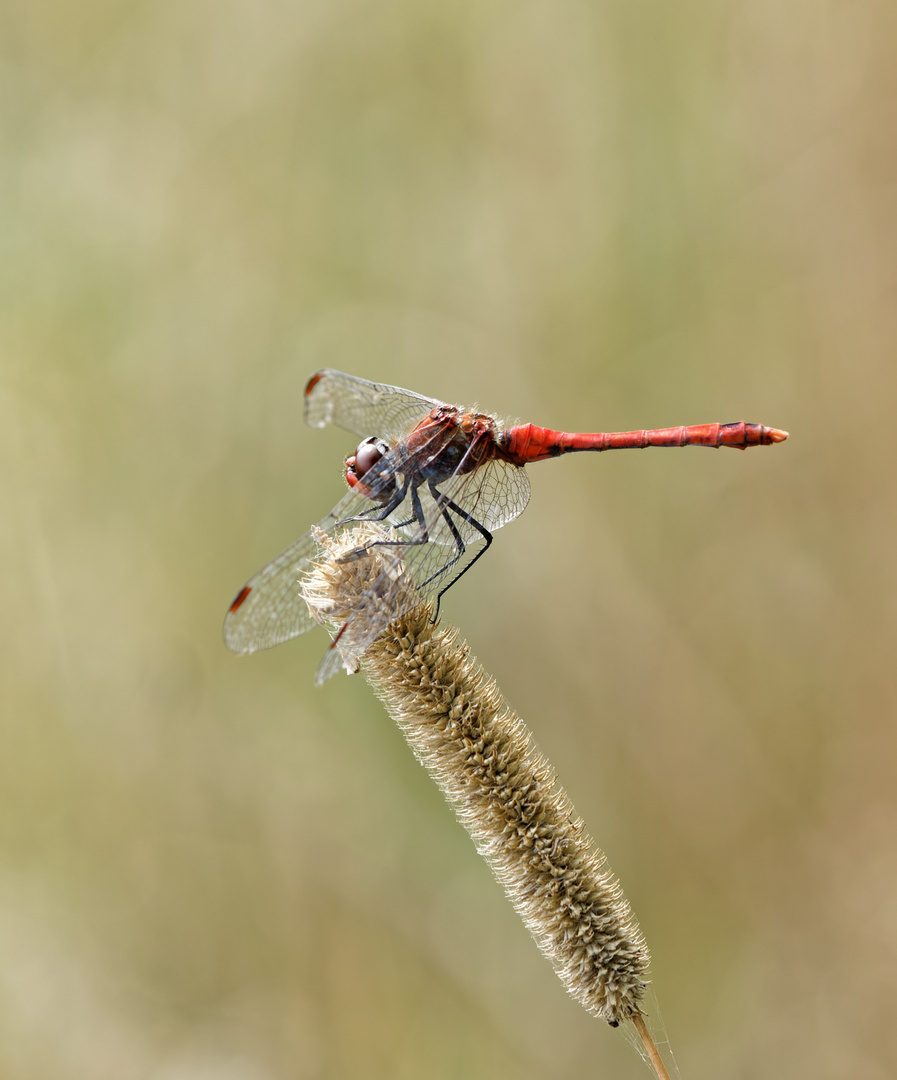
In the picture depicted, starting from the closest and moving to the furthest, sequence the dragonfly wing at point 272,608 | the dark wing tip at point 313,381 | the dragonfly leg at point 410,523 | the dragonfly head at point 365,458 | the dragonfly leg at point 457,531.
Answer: the dragonfly leg at point 410,523 < the dragonfly wing at point 272,608 < the dragonfly leg at point 457,531 < the dragonfly head at point 365,458 < the dark wing tip at point 313,381

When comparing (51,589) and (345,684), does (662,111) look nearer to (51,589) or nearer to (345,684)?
(345,684)

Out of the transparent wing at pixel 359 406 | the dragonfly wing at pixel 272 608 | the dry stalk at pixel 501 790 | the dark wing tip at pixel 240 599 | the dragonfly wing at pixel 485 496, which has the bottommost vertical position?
the dry stalk at pixel 501 790

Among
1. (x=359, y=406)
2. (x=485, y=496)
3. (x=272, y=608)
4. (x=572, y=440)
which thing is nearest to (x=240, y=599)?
(x=272, y=608)

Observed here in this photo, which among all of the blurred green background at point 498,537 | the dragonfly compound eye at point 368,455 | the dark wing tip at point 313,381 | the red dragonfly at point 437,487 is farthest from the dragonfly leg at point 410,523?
the blurred green background at point 498,537

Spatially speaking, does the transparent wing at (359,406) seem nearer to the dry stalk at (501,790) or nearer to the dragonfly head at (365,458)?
the dragonfly head at (365,458)

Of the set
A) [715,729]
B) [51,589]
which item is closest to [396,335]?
[51,589]

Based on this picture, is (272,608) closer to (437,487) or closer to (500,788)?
(437,487)
